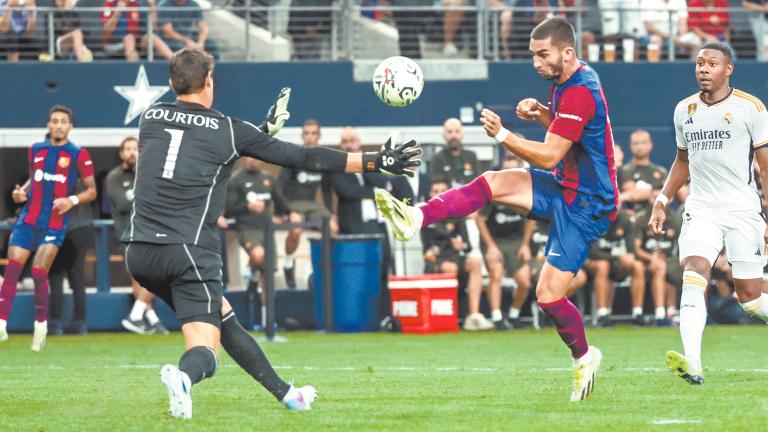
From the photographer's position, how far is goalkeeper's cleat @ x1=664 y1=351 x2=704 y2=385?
28.8ft

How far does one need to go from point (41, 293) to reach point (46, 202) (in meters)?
1.08

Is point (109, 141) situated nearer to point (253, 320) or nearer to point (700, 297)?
point (253, 320)

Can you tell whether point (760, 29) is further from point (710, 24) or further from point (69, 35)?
point (69, 35)

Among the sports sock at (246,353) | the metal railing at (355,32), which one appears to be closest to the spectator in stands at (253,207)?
the metal railing at (355,32)

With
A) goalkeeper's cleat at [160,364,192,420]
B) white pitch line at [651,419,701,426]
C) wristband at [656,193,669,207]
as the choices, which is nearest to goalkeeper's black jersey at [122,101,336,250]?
goalkeeper's cleat at [160,364,192,420]

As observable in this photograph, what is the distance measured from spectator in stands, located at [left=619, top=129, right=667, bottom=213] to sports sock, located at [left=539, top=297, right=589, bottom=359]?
8.60m

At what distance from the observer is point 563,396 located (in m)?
8.67

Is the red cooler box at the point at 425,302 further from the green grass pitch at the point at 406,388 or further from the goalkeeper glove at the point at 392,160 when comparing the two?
the goalkeeper glove at the point at 392,160

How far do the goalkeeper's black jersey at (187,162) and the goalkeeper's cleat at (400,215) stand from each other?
1.18 metres

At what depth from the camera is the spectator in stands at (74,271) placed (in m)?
16.5

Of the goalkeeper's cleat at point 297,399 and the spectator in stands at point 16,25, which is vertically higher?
the spectator in stands at point 16,25

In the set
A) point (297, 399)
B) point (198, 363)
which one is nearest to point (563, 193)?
point (297, 399)

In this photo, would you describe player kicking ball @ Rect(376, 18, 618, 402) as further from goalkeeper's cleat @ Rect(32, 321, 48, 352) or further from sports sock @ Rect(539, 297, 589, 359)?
goalkeeper's cleat @ Rect(32, 321, 48, 352)

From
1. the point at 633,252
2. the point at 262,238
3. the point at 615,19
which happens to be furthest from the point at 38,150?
the point at 615,19
